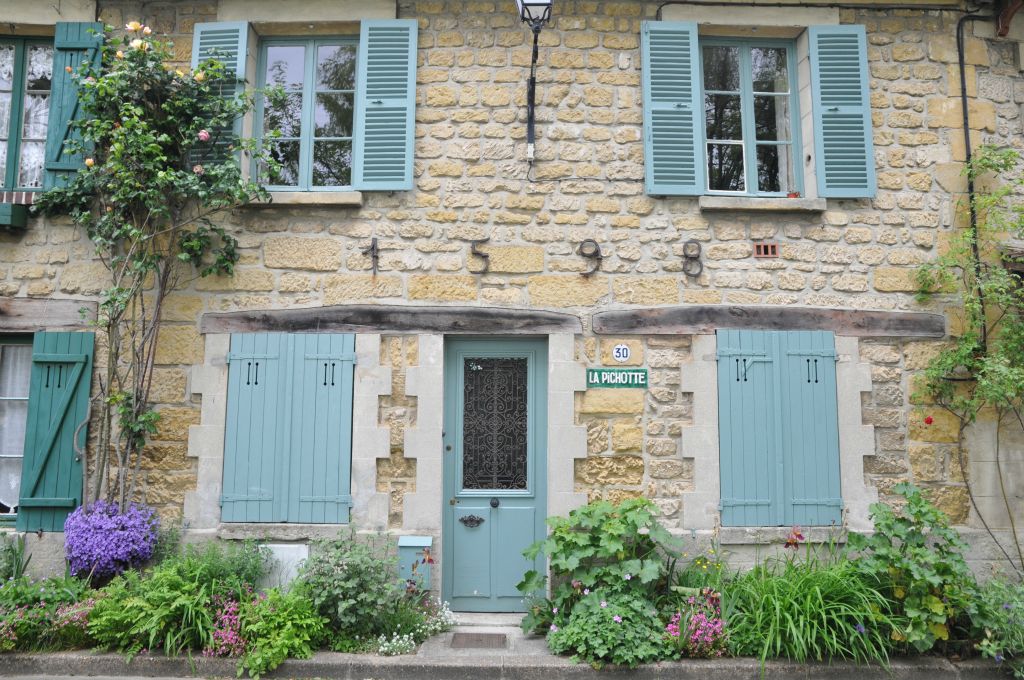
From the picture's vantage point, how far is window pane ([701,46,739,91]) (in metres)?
5.85

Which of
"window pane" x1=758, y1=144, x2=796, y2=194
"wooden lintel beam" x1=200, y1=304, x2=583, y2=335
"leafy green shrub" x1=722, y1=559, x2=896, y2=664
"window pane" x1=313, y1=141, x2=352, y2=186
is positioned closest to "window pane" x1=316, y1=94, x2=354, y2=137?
"window pane" x1=313, y1=141, x2=352, y2=186

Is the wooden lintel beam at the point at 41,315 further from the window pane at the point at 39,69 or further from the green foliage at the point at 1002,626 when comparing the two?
the green foliage at the point at 1002,626

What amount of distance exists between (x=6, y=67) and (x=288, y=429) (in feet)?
12.7

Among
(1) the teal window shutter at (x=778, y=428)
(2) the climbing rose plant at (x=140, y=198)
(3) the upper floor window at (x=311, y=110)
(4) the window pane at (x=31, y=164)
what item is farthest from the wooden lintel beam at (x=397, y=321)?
(4) the window pane at (x=31, y=164)

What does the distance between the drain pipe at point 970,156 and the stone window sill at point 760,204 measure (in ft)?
3.91

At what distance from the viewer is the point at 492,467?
5.38m

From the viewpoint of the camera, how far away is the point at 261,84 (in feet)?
19.0

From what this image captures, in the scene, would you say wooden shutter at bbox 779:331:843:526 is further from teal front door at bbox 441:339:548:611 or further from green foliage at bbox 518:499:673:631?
teal front door at bbox 441:339:548:611

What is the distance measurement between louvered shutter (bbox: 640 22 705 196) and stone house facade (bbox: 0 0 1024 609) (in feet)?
0.16

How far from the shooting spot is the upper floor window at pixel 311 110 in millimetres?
5684

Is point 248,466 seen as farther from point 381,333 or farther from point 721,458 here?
point 721,458

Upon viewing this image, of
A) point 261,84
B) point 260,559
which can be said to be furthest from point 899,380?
point 261,84

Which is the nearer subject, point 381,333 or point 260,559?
point 260,559

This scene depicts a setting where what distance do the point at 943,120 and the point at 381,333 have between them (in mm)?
4764
